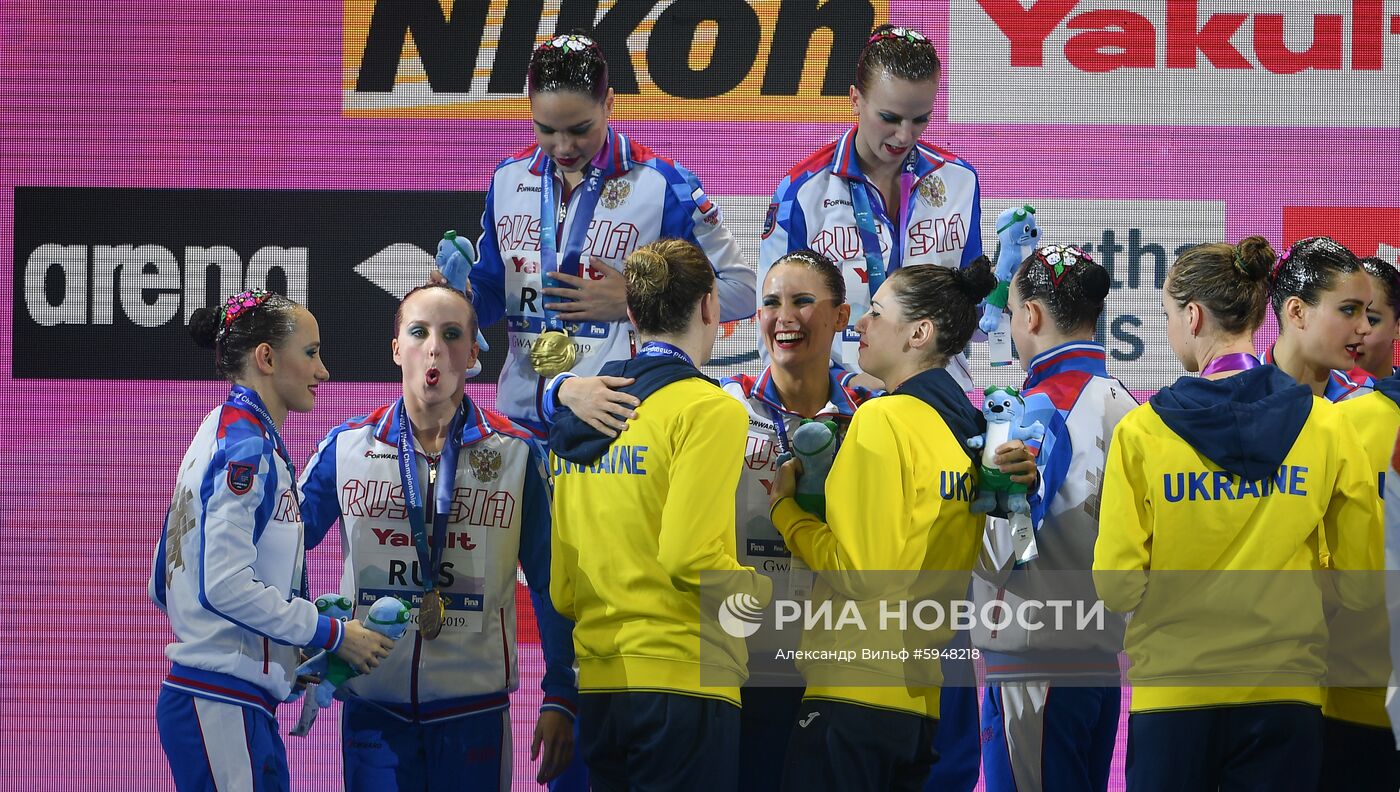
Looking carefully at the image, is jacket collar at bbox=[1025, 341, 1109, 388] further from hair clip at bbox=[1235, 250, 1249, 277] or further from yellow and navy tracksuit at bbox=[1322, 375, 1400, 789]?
yellow and navy tracksuit at bbox=[1322, 375, 1400, 789]

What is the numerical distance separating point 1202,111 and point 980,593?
2602 mm

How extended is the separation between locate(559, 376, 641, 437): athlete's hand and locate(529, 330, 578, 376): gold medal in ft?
2.23

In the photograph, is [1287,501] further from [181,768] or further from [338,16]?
[338,16]

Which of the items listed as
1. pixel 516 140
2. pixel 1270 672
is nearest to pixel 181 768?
pixel 1270 672

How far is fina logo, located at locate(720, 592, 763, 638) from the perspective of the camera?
2.95 m

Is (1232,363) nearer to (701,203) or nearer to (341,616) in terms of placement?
(701,203)

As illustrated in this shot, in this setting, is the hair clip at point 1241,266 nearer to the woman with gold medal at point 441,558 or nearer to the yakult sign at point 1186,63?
the woman with gold medal at point 441,558

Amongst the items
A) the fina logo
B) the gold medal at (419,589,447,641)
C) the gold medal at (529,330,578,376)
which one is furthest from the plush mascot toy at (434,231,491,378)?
the fina logo

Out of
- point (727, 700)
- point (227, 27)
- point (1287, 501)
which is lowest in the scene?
point (727, 700)

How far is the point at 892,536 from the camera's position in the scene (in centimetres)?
289

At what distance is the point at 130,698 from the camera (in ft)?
17.1

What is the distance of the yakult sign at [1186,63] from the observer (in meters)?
5.39

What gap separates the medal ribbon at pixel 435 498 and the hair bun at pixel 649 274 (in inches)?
30.6

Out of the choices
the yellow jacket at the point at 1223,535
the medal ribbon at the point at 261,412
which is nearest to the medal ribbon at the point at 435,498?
the medal ribbon at the point at 261,412
